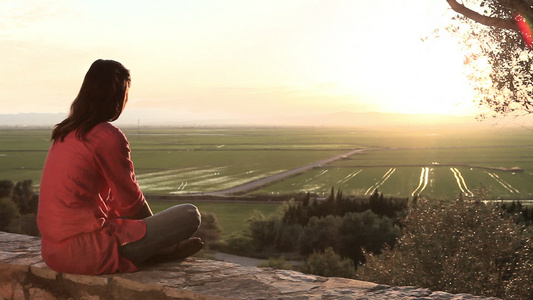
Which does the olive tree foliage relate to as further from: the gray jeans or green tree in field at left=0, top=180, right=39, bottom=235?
green tree in field at left=0, top=180, right=39, bottom=235

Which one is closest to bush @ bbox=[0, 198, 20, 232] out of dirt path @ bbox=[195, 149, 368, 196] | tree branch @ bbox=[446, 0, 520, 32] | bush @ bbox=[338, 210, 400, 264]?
bush @ bbox=[338, 210, 400, 264]

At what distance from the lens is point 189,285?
3.90 metres

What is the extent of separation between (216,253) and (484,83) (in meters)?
41.5

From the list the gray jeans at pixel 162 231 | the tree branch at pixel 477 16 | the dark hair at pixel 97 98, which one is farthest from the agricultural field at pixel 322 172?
the dark hair at pixel 97 98

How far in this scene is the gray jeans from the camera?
4.04m

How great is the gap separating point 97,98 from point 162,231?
1.15 meters

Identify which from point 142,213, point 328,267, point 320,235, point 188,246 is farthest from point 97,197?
point 320,235

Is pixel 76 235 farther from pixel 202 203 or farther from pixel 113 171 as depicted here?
pixel 202 203

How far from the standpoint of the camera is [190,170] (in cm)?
12094

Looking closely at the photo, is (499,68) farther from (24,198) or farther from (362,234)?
(24,198)

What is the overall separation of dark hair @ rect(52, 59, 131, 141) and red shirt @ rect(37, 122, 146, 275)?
0.06m

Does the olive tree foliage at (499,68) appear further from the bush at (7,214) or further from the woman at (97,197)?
the bush at (7,214)

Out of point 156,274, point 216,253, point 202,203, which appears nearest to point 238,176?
point 202,203

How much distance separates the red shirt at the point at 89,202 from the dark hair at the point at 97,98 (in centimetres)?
Result: 6
